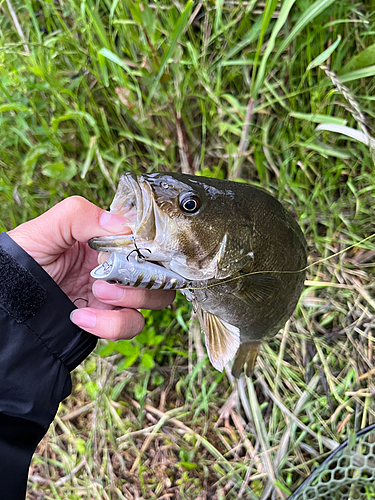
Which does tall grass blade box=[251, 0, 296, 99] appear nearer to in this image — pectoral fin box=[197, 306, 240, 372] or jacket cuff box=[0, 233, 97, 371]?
pectoral fin box=[197, 306, 240, 372]

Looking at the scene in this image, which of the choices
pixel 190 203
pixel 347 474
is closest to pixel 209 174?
pixel 190 203

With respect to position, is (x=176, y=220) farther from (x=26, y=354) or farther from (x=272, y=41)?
(x=272, y=41)

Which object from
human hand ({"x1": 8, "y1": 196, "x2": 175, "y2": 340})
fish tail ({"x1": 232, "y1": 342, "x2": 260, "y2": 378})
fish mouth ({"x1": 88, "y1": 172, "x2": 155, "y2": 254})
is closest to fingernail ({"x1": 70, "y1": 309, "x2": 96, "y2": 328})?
human hand ({"x1": 8, "y1": 196, "x2": 175, "y2": 340})

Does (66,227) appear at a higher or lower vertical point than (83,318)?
higher

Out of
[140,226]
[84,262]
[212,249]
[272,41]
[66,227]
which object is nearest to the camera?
[140,226]

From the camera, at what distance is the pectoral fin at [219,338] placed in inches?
55.1

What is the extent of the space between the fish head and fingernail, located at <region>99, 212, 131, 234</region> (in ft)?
0.06

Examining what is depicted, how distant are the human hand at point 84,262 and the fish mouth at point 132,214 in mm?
37

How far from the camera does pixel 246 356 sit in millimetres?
1743

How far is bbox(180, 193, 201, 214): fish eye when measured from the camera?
1180mm

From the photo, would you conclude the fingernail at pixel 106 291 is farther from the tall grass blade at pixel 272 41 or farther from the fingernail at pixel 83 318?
the tall grass blade at pixel 272 41

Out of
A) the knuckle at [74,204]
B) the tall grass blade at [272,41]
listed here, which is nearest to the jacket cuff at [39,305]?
the knuckle at [74,204]

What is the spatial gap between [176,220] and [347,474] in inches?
69.6

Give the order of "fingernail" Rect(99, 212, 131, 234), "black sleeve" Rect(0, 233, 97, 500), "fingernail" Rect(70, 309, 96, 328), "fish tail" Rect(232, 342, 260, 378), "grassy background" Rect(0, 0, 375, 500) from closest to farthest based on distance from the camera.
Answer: "fingernail" Rect(99, 212, 131, 234)
"black sleeve" Rect(0, 233, 97, 500)
"fingernail" Rect(70, 309, 96, 328)
"fish tail" Rect(232, 342, 260, 378)
"grassy background" Rect(0, 0, 375, 500)
